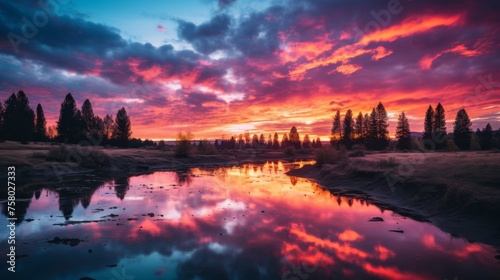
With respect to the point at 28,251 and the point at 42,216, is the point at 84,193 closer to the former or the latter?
the point at 42,216

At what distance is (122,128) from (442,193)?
117 metres

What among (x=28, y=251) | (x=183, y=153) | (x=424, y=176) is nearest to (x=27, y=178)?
(x=28, y=251)

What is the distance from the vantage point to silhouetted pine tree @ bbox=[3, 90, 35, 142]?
8319 centimetres

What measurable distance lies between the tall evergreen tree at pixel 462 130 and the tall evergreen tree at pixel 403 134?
13.0 m

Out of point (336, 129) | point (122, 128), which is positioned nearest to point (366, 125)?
point (336, 129)

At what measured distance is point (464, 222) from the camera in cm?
1602

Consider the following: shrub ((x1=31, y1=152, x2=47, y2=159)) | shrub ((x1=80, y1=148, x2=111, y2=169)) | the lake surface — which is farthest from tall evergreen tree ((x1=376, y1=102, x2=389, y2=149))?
shrub ((x1=31, y1=152, x2=47, y2=159))

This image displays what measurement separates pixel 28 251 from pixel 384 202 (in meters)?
24.9

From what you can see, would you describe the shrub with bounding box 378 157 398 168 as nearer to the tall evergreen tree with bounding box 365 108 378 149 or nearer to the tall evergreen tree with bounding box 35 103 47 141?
the tall evergreen tree with bounding box 365 108 378 149

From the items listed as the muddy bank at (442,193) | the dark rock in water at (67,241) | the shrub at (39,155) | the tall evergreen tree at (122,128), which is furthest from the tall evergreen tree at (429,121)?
the tall evergreen tree at (122,128)

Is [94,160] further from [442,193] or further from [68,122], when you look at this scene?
[442,193]

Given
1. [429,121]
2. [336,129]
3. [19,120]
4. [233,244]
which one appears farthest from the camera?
[336,129]

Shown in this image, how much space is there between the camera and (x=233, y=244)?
13.9m

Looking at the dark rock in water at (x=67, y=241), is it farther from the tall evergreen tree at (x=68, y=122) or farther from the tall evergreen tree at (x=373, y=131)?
the tall evergreen tree at (x=373, y=131)
